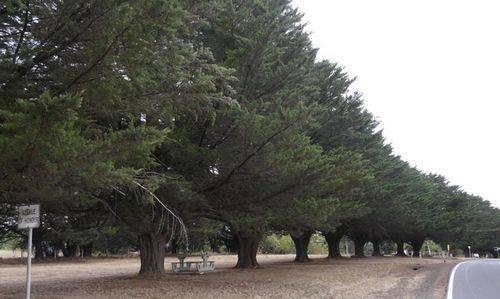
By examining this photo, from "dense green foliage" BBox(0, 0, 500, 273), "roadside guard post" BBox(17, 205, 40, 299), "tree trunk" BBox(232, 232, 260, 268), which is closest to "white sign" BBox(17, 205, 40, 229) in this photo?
"roadside guard post" BBox(17, 205, 40, 299)

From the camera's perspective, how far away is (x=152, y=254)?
2002cm

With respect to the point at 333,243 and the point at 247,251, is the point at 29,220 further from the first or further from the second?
the point at 333,243

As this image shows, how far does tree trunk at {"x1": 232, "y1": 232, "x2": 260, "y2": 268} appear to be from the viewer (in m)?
29.3

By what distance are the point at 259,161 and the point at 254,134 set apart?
44.5 inches

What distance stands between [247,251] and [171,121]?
18107mm

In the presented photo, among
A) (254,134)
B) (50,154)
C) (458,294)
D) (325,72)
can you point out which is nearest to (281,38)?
(254,134)

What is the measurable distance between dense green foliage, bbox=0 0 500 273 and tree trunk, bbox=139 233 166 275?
46 millimetres

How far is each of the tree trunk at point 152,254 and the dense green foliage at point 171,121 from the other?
5cm

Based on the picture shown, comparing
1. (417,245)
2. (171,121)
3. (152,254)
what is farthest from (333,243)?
(171,121)

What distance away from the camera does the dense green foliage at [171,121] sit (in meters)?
8.82

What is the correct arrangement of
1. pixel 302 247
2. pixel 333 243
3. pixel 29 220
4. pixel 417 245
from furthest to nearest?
pixel 417 245 < pixel 333 243 < pixel 302 247 < pixel 29 220

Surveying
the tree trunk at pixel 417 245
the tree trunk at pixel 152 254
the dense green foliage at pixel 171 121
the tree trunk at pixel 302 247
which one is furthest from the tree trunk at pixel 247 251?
the tree trunk at pixel 417 245

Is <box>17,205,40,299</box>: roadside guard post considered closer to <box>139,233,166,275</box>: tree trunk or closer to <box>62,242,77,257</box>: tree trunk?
<box>139,233,166,275</box>: tree trunk

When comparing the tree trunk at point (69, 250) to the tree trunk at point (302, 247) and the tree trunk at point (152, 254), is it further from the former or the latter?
the tree trunk at point (152, 254)
